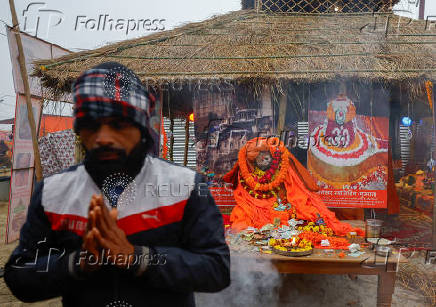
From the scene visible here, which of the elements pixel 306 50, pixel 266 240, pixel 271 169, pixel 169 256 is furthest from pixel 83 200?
pixel 306 50

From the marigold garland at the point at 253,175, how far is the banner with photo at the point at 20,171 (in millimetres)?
4202

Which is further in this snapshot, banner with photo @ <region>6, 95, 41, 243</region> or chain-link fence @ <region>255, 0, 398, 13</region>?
chain-link fence @ <region>255, 0, 398, 13</region>

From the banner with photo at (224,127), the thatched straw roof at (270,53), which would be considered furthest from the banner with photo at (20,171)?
the banner with photo at (224,127)

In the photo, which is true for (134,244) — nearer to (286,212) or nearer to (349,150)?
(286,212)

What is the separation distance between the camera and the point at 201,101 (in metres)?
5.60

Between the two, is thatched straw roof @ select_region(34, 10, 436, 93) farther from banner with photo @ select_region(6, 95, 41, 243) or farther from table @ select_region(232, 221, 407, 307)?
table @ select_region(232, 221, 407, 307)

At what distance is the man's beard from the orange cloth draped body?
3.11 m

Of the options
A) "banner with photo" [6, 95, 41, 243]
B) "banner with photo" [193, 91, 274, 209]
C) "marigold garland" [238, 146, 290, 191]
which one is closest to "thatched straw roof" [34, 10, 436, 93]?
"banner with photo" [193, 91, 274, 209]

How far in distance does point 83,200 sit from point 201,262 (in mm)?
510

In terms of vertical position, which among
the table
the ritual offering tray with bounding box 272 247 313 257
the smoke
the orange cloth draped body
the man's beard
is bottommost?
the smoke

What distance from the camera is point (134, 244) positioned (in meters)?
1.13

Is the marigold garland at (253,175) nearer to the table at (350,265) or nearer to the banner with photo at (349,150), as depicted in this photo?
the banner with photo at (349,150)

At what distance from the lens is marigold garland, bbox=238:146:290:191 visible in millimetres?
4578

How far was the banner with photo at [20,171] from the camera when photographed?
5605 millimetres
